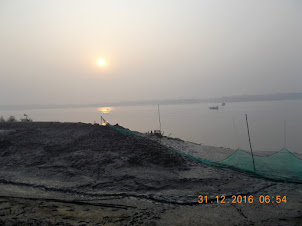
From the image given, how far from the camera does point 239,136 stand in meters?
22.2

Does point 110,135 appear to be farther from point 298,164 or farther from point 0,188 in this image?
point 298,164

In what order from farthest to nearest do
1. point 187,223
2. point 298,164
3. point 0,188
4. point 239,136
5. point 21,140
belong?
1. point 239,136
2. point 21,140
3. point 298,164
4. point 0,188
5. point 187,223

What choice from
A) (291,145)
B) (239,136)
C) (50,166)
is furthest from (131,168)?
(239,136)

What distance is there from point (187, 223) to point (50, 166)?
17.0 ft
